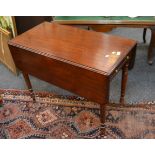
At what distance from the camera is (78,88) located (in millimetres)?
1552

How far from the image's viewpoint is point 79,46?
1.62m

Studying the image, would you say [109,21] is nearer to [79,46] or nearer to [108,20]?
[108,20]

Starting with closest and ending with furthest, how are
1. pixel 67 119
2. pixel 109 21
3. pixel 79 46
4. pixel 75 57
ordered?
pixel 75 57 < pixel 79 46 < pixel 67 119 < pixel 109 21

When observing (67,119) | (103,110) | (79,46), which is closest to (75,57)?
(79,46)

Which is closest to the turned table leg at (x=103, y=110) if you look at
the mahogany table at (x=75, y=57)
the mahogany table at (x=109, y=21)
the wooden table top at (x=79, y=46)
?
the mahogany table at (x=75, y=57)

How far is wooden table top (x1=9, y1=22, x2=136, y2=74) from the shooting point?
1449 millimetres

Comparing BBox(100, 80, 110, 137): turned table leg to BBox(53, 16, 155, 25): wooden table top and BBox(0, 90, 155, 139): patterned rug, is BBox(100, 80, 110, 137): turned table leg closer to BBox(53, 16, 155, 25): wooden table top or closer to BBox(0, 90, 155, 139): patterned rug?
BBox(0, 90, 155, 139): patterned rug

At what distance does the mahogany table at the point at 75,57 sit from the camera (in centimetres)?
142

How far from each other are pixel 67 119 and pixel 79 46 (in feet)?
2.45

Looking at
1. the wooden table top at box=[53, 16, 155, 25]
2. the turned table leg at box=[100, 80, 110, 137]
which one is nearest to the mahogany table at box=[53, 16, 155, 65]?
the wooden table top at box=[53, 16, 155, 25]

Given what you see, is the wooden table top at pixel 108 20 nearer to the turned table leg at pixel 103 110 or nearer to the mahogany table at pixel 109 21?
the mahogany table at pixel 109 21

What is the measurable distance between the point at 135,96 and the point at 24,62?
3.74 feet
